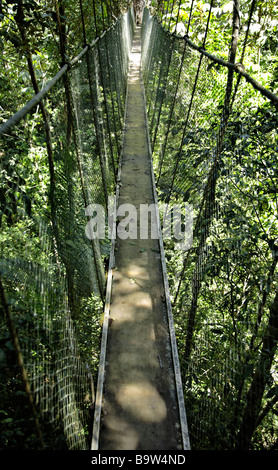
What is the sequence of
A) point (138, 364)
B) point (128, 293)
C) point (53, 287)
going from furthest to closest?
point (128, 293) < point (138, 364) < point (53, 287)

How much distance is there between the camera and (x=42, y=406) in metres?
0.90

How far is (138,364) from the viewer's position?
1518 mm

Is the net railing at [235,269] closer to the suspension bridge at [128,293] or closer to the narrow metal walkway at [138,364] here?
the suspension bridge at [128,293]

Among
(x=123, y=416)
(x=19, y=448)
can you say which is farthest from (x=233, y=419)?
(x=19, y=448)

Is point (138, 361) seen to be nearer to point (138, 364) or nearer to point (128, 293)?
point (138, 364)

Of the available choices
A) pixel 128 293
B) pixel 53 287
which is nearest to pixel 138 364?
pixel 128 293

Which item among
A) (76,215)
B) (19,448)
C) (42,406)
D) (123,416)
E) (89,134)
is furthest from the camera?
(89,134)

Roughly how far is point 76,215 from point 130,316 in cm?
66

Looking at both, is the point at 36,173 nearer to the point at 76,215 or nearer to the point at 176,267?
the point at 76,215

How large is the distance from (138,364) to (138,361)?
0.02 meters

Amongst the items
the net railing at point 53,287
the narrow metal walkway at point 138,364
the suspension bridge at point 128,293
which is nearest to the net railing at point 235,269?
the suspension bridge at point 128,293

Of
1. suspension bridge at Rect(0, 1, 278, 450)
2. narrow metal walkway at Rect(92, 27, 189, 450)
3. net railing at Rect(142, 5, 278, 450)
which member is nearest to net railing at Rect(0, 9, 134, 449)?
suspension bridge at Rect(0, 1, 278, 450)

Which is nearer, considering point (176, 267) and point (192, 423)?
point (192, 423)

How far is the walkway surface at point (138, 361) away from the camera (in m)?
1.25
